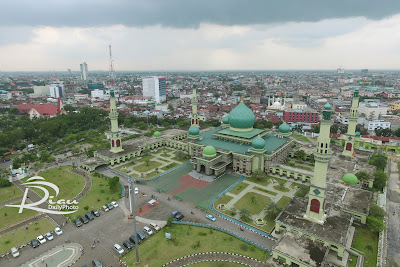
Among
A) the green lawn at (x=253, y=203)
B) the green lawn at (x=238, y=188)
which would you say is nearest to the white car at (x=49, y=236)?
the green lawn at (x=253, y=203)

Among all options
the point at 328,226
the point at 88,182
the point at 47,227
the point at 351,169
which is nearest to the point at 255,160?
the point at 351,169

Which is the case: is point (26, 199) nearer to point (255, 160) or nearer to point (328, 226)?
point (255, 160)

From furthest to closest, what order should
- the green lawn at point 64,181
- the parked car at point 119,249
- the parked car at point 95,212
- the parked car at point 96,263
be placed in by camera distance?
the green lawn at point 64,181 < the parked car at point 95,212 < the parked car at point 119,249 < the parked car at point 96,263

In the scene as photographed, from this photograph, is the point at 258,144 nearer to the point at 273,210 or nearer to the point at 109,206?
the point at 273,210

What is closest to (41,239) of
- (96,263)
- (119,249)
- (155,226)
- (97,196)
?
(96,263)

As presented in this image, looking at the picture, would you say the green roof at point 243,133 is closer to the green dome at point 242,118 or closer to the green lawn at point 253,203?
the green dome at point 242,118
